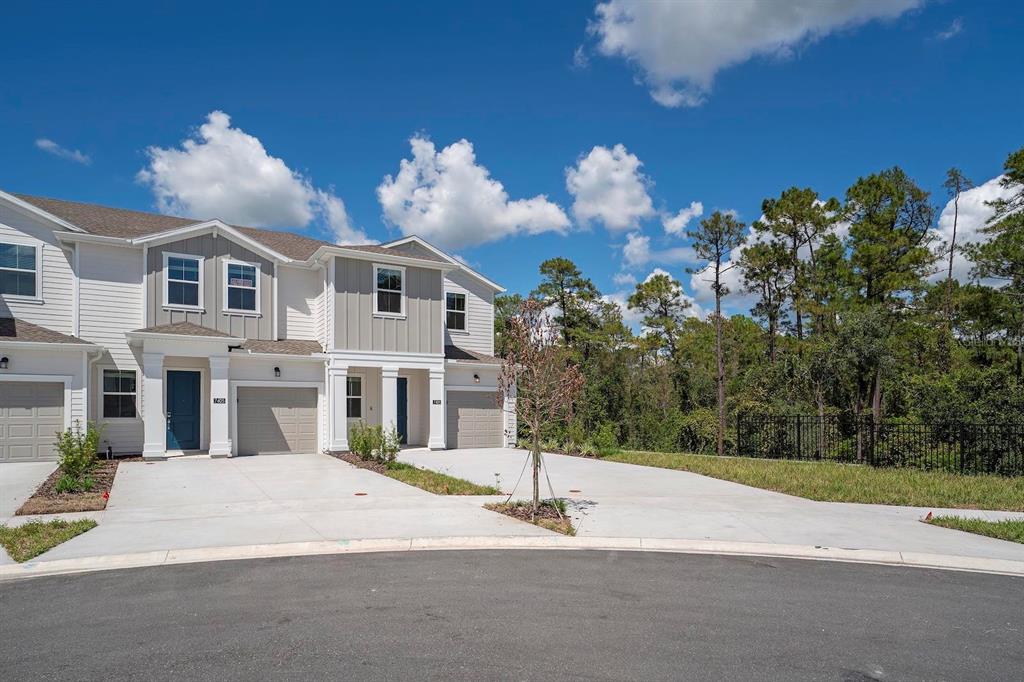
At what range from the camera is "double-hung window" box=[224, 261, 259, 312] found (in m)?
20.1

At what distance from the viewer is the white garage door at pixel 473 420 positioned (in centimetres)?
2275

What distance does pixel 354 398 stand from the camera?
21797mm

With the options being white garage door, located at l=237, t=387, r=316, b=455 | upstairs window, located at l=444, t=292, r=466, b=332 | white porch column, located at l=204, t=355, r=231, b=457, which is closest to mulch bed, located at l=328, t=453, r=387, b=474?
white garage door, located at l=237, t=387, r=316, b=455

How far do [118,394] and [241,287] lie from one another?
173 inches

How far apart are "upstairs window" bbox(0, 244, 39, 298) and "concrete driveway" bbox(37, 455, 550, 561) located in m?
6.23

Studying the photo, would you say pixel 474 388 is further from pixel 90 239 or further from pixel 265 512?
pixel 265 512

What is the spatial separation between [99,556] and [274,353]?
1236 centimetres

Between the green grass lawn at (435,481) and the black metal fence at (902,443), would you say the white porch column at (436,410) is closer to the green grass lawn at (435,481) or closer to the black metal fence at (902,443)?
the green grass lawn at (435,481)

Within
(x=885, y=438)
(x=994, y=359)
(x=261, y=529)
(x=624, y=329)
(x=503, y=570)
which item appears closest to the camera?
(x=503, y=570)

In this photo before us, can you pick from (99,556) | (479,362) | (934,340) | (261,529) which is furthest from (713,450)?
(99,556)

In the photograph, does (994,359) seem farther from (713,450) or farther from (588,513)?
(588,513)

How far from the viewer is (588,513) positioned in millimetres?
10562

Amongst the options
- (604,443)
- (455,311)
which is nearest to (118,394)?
(455,311)

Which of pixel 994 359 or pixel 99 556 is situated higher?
pixel 994 359
